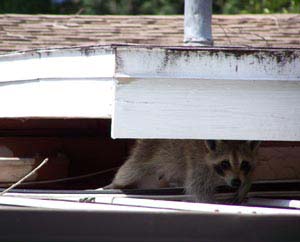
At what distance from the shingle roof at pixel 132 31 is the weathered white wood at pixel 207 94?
8.22 ft

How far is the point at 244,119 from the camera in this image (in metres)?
3.74

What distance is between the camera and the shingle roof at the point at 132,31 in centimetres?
652

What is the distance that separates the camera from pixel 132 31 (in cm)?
716

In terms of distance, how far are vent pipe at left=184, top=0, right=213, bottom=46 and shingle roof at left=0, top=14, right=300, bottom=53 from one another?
0.83 meters

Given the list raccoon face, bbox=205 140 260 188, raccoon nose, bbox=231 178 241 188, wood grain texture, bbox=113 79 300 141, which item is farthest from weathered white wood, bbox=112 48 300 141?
raccoon face, bbox=205 140 260 188

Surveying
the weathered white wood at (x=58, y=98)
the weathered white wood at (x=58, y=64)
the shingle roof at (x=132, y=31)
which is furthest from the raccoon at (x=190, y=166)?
the shingle roof at (x=132, y=31)

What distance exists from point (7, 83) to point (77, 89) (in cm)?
55

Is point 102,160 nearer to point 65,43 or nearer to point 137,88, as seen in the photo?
point 65,43

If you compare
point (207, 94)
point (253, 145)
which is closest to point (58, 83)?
point (207, 94)

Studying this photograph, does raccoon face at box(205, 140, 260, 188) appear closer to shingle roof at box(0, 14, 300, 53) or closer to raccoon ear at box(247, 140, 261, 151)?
raccoon ear at box(247, 140, 261, 151)

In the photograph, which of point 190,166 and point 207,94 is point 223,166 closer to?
point 190,166

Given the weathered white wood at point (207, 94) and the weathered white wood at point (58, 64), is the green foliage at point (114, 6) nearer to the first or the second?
the weathered white wood at point (58, 64)

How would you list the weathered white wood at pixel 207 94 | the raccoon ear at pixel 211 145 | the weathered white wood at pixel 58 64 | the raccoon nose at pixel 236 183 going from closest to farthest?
the weathered white wood at pixel 207 94
the weathered white wood at pixel 58 64
the raccoon nose at pixel 236 183
the raccoon ear at pixel 211 145

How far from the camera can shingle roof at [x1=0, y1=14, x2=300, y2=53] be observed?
257 inches
